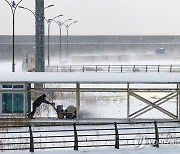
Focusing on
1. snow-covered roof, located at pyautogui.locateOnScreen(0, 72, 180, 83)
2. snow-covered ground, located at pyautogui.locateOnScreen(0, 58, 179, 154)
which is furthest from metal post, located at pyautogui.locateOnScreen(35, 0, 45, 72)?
snow-covered roof, located at pyautogui.locateOnScreen(0, 72, 180, 83)

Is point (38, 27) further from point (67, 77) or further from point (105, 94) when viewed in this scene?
point (67, 77)

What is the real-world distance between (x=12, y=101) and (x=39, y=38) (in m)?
9.26

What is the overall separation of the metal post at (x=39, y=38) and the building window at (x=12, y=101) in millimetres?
8180

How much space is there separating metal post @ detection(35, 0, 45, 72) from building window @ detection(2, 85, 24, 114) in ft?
26.8

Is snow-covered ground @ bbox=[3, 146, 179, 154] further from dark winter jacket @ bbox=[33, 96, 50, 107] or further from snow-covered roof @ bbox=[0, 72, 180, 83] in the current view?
dark winter jacket @ bbox=[33, 96, 50, 107]

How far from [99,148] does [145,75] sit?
714cm

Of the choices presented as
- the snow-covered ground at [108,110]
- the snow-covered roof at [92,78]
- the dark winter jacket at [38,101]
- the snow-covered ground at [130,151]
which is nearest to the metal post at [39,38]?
the snow-covered ground at [108,110]

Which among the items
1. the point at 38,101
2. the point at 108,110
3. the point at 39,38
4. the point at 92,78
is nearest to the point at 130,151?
the point at 92,78

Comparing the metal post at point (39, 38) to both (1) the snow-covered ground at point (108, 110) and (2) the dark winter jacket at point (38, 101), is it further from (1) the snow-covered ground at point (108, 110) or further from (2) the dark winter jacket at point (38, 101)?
(2) the dark winter jacket at point (38, 101)

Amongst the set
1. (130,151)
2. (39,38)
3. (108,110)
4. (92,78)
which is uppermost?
(39,38)

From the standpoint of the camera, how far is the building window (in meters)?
25.0

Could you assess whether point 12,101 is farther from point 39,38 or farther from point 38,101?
point 39,38

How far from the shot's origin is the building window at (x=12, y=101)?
25047 mm

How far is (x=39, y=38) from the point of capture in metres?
33.4
